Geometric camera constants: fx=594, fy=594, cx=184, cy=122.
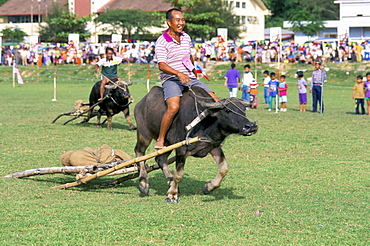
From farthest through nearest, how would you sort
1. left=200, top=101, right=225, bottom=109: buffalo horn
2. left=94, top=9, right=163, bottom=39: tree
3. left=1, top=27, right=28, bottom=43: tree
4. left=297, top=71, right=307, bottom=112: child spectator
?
left=1, top=27, right=28, bottom=43: tree, left=94, top=9, right=163, bottom=39: tree, left=297, top=71, right=307, bottom=112: child spectator, left=200, top=101, right=225, bottom=109: buffalo horn

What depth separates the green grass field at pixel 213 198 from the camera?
651 cm

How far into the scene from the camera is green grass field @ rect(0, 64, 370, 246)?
6.51m

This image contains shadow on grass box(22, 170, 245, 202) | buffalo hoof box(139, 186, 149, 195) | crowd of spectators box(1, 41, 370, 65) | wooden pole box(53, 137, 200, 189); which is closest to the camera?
wooden pole box(53, 137, 200, 189)

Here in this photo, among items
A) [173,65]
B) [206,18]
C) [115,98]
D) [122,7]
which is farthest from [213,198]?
[122,7]

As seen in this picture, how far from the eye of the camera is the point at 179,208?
7863mm

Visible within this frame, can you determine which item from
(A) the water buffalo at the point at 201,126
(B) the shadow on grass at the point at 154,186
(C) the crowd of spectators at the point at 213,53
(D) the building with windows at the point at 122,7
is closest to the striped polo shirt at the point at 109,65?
(B) the shadow on grass at the point at 154,186

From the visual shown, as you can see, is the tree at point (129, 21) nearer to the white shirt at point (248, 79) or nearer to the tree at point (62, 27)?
the tree at point (62, 27)

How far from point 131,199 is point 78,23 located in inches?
2793

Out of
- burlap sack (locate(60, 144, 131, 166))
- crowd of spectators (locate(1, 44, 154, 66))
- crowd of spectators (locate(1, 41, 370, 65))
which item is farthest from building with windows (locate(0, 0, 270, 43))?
burlap sack (locate(60, 144, 131, 166))

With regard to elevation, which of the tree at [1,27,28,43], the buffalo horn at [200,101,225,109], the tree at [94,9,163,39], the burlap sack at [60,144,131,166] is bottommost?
the burlap sack at [60,144,131,166]

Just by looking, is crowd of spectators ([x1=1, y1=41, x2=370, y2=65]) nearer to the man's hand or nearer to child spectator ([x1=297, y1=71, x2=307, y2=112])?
child spectator ([x1=297, y1=71, x2=307, y2=112])

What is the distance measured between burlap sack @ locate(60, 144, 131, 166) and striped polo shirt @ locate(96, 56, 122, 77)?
24.9ft

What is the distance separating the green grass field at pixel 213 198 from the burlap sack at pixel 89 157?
39 centimetres

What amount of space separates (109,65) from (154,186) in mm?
8089
